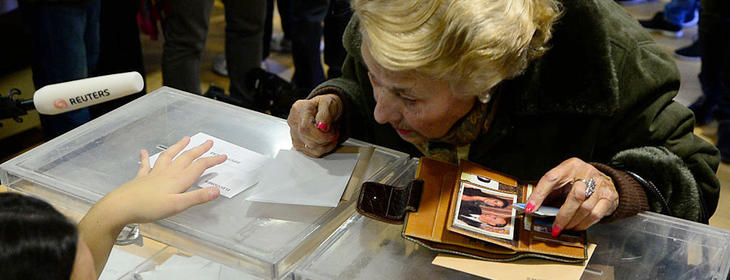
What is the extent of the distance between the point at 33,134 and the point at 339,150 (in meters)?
1.91

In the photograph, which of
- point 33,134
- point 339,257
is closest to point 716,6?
point 339,257

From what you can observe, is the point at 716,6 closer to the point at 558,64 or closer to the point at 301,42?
the point at 301,42

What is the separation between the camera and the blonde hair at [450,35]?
931 mm

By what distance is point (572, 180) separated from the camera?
3.16 ft

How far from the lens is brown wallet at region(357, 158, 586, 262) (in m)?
0.90

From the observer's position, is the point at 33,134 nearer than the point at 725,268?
No

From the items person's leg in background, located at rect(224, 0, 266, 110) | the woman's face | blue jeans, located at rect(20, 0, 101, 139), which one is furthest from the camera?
person's leg in background, located at rect(224, 0, 266, 110)

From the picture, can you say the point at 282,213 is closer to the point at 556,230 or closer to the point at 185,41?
the point at 556,230

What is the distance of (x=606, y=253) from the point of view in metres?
0.95

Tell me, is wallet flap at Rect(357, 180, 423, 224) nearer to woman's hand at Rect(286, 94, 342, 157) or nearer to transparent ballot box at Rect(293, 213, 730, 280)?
transparent ballot box at Rect(293, 213, 730, 280)

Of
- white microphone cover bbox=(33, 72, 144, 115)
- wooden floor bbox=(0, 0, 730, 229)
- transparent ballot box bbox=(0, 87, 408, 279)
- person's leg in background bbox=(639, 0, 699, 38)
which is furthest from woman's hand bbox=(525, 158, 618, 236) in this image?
person's leg in background bbox=(639, 0, 699, 38)

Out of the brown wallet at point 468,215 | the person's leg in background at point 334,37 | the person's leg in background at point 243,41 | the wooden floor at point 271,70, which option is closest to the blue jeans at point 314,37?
the person's leg in background at point 334,37

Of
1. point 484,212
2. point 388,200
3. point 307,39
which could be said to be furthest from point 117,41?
point 484,212

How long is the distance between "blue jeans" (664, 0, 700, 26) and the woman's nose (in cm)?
366
